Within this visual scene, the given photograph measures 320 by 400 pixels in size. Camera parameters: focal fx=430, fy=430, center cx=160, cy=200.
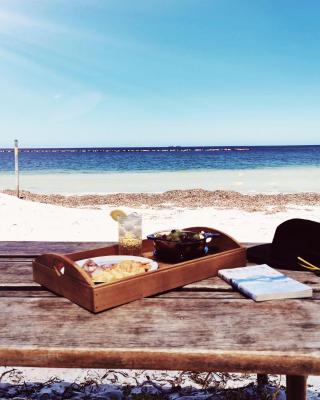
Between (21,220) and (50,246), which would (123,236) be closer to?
(50,246)

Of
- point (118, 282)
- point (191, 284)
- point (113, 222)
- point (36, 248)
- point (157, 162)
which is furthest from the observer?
point (157, 162)

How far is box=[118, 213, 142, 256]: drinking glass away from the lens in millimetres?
1851

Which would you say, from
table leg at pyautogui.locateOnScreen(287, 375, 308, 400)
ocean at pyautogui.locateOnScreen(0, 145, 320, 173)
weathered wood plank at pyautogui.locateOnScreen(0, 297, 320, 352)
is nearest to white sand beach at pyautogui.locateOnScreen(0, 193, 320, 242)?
table leg at pyautogui.locateOnScreen(287, 375, 308, 400)

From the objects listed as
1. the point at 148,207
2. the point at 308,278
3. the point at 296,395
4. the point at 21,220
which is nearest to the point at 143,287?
the point at 308,278

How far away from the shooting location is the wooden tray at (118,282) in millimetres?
Result: 1306

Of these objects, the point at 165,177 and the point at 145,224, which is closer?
the point at 145,224

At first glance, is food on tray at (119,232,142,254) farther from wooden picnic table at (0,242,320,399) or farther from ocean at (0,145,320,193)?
ocean at (0,145,320,193)

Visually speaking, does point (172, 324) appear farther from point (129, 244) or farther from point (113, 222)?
point (113, 222)

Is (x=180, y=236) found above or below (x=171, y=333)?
above

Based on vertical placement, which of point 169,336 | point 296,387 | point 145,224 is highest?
point 169,336

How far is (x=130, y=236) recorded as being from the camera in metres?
1.86

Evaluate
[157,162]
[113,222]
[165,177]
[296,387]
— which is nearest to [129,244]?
[296,387]

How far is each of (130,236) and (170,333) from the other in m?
0.75

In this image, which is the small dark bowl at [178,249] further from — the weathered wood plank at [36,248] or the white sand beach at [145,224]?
the white sand beach at [145,224]
